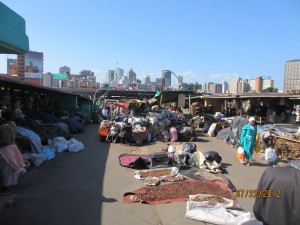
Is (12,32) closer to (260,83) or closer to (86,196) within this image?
(86,196)

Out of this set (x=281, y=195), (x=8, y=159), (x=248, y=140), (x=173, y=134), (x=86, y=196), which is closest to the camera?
(x=281, y=195)

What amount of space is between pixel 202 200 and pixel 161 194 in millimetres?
1010

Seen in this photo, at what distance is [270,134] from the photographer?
1275cm

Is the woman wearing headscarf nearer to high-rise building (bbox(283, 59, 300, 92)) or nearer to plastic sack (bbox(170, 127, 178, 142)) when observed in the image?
plastic sack (bbox(170, 127, 178, 142))

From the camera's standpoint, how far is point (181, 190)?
721 centimetres

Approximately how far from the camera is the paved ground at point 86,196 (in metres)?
5.54

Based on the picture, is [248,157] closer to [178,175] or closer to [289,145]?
[289,145]

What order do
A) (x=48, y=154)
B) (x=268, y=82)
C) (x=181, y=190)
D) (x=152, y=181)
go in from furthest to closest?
(x=268, y=82)
(x=48, y=154)
(x=152, y=181)
(x=181, y=190)

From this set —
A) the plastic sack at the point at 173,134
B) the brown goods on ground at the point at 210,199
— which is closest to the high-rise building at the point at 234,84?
the plastic sack at the point at 173,134

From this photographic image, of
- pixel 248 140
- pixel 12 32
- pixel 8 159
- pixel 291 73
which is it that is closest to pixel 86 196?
pixel 8 159

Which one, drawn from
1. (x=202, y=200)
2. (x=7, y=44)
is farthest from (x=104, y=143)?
(x=7, y=44)

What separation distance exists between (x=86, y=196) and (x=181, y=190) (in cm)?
215

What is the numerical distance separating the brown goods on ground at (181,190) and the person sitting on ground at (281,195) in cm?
391

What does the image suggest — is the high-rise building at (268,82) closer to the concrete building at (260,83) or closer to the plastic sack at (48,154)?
the concrete building at (260,83)
